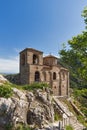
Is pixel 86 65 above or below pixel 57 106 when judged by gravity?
above

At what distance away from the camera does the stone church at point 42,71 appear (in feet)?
172

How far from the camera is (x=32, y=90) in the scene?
130 ft

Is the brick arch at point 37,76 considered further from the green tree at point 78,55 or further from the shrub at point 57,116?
the green tree at point 78,55

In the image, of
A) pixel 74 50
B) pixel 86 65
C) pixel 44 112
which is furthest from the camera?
pixel 44 112

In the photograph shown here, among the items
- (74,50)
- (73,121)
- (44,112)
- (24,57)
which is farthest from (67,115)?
(74,50)

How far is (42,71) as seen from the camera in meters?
53.8

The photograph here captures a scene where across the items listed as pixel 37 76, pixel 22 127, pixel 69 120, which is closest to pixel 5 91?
pixel 22 127

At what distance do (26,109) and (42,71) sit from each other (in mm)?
19689

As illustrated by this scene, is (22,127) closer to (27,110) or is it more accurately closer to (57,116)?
(27,110)

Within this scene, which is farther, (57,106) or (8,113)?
(57,106)

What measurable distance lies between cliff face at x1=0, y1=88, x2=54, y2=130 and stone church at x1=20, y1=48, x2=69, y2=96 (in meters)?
12.8

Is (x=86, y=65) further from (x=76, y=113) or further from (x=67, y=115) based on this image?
(x=76, y=113)

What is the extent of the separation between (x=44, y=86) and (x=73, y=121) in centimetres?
862

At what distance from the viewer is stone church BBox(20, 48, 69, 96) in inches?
2063
